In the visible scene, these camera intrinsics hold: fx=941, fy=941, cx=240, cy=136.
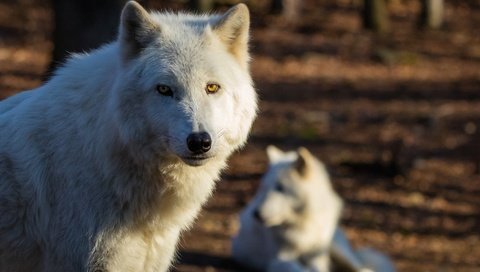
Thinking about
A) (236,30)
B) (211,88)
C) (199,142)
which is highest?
(236,30)

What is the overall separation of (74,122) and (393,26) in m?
18.3

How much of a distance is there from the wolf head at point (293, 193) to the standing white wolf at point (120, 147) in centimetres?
397

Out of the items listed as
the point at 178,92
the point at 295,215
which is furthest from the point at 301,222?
the point at 178,92

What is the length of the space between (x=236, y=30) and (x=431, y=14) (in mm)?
17983

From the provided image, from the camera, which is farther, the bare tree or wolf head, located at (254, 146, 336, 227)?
the bare tree

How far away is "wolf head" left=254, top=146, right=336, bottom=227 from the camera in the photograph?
9.05m

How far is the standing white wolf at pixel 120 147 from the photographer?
4.77 m

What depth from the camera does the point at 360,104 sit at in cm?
1606

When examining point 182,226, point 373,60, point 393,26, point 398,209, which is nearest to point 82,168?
point 182,226

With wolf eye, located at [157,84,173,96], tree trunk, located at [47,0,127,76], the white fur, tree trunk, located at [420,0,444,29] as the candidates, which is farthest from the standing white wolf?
tree trunk, located at [420,0,444,29]

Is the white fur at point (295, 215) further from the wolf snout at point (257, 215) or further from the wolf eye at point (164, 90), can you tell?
the wolf eye at point (164, 90)

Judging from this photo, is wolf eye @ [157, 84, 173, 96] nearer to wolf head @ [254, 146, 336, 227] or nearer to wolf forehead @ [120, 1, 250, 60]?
wolf forehead @ [120, 1, 250, 60]

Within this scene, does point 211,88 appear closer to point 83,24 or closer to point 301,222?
point 83,24

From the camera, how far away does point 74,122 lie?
499 cm
